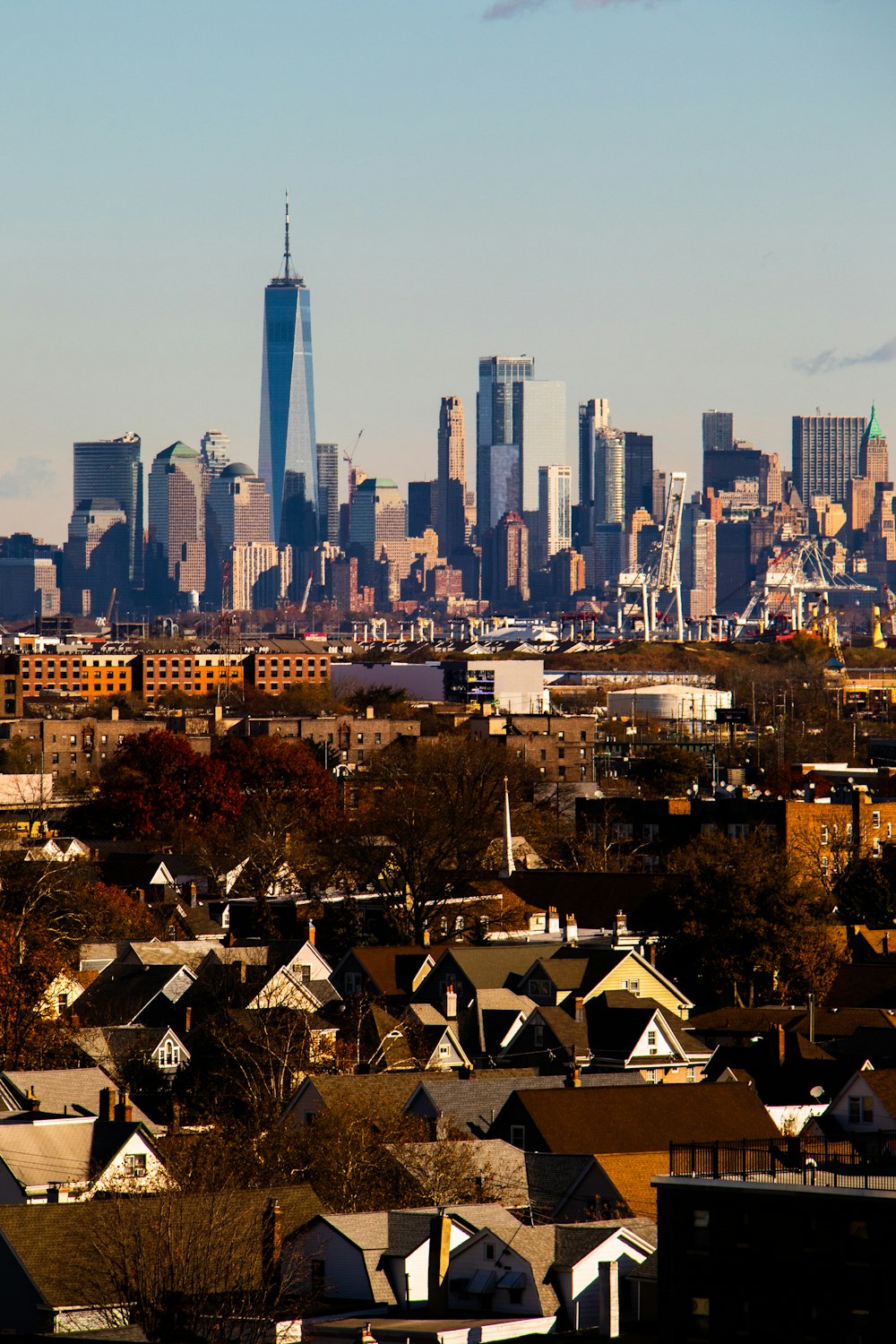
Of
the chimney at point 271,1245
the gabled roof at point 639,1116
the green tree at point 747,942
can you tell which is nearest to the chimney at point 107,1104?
the gabled roof at point 639,1116

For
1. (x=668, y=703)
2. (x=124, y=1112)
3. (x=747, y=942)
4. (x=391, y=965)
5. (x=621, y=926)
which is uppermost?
(x=124, y=1112)

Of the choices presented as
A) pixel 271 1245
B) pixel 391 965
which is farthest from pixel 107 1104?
pixel 391 965

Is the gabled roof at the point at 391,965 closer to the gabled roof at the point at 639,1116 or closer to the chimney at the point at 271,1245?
the gabled roof at the point at 639,1116

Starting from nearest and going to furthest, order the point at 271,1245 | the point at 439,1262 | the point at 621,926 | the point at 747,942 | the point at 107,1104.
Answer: the point at 271,1245 < the point at 439,1262 < the point at 107,1104 < the point at 747,942 < the point at 621,926

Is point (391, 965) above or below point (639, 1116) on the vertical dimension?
below

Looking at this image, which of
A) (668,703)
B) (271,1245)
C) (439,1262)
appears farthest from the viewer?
(668,703)

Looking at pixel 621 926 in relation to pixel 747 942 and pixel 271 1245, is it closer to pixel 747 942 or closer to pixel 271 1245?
pixel 747 942
